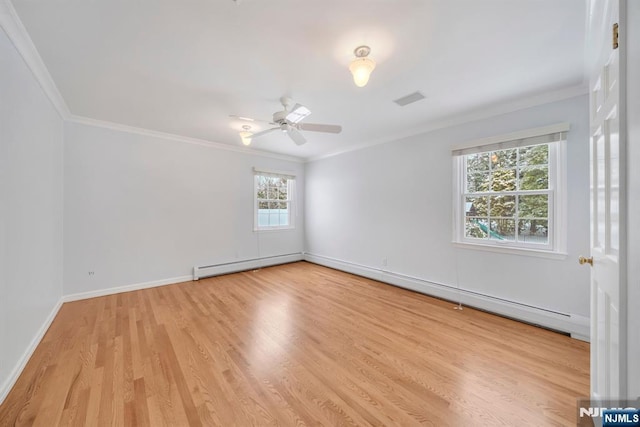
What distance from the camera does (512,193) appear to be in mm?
2877

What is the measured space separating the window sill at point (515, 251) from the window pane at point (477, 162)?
101cm

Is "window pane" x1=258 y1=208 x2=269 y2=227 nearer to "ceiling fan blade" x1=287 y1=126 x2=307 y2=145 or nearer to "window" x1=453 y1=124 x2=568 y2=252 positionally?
"ceiling fan blade" x1=287 y1=126 x2=307 y2=145

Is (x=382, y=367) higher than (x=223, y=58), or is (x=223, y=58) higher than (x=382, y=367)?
(x=223, y=58)

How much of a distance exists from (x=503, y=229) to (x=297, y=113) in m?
2.88

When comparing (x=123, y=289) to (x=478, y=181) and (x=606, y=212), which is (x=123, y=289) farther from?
(x=478, y=181)

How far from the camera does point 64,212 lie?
125 inches

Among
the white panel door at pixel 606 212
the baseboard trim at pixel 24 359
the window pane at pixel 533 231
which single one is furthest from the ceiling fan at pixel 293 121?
the baseboard trim at pixel 24 359

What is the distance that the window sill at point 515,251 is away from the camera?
8.40 feet

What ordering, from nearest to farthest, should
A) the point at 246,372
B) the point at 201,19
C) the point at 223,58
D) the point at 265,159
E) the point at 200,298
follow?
the point at 201,19
the point at 246,372
the point at 223,58
the point at 200,298
the point at 265,159

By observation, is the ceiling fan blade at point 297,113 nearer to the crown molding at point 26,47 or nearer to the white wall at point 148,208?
the crown molding at point 26,47

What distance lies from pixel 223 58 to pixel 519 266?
3.80 metres

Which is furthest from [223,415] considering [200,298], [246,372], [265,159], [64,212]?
[265,159]

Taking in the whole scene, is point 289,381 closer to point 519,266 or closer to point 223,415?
point 223,415

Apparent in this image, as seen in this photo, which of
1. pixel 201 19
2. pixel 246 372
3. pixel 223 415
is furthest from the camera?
pixel 246 372
